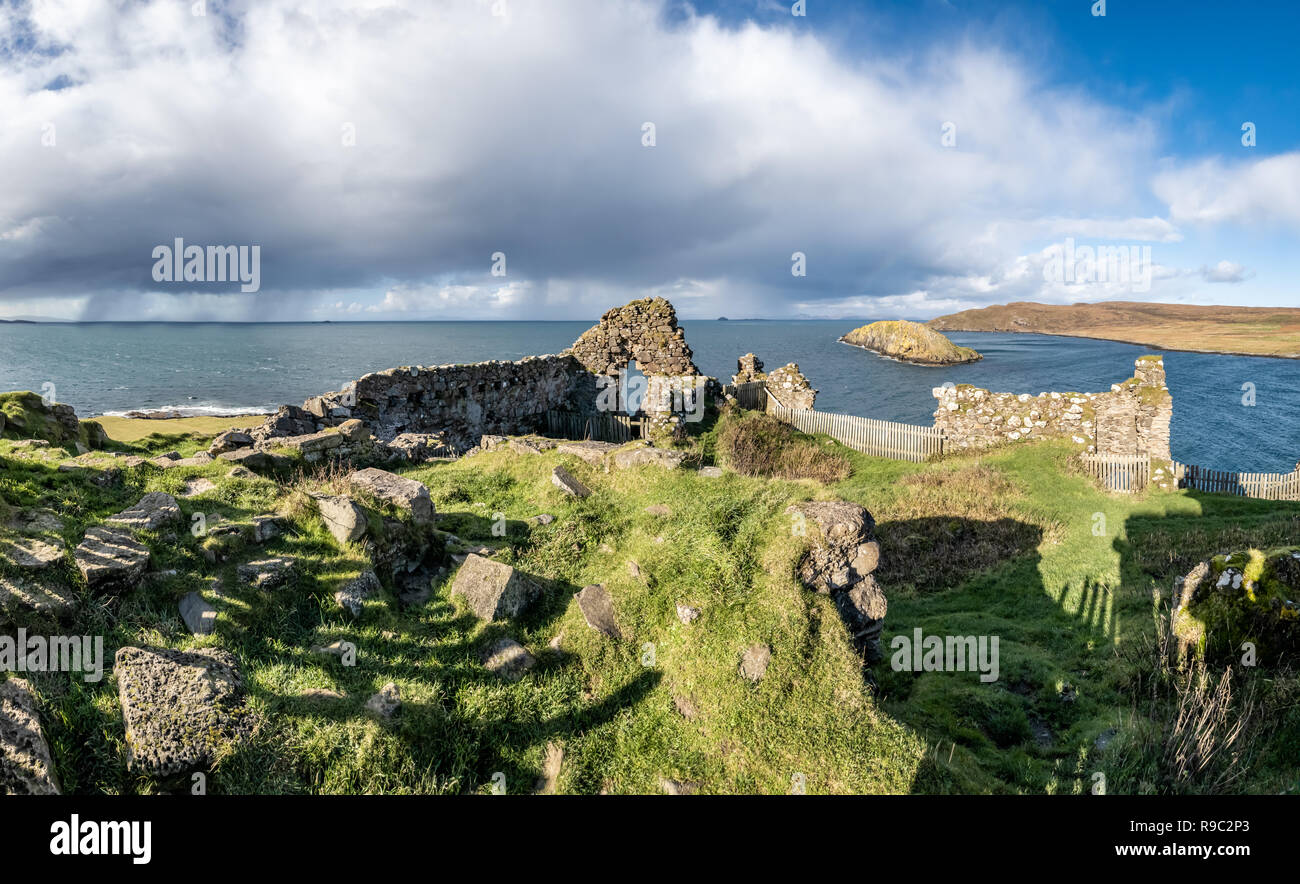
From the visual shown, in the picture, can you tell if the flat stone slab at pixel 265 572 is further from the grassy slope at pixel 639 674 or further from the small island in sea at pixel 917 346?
the small island in sea at pixel 917 346

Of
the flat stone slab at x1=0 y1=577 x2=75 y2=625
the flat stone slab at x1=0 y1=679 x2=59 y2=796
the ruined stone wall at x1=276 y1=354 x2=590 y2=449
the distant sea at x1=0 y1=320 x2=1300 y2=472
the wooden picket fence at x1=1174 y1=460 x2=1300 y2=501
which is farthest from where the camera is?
the distant sea at x1=0 y1=320 x2=1300 y2=472

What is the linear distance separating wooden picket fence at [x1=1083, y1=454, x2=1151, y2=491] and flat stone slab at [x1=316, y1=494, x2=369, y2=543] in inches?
783

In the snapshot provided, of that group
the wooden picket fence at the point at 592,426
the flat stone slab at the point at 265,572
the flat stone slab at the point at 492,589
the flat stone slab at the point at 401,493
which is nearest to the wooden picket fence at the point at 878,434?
the wooden picket fence at the point at 592,426

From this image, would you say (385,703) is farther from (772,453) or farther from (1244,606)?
(772,453)

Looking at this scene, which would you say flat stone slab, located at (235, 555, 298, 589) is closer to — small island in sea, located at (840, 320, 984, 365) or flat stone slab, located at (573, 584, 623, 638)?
flat stone slab, located at (573, 584, 623, 638)

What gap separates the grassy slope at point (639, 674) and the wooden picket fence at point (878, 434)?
11010 millimetres

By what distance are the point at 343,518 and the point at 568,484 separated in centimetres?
435

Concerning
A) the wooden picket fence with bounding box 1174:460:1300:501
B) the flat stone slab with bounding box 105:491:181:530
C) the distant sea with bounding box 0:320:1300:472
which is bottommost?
the wooden picket fence with bounding box 1174:460:1300:501

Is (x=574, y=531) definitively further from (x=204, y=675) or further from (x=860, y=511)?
(x=204, y=675)

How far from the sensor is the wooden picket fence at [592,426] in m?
25.3

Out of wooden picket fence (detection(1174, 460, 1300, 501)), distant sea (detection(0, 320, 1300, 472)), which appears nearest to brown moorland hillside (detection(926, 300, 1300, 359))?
distant sea (detection(0, 320, 1300, 472))

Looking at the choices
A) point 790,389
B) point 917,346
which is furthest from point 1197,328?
point 790,389

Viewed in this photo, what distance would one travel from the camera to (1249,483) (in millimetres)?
17984

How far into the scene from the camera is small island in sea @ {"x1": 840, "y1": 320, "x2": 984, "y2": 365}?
326 feet
